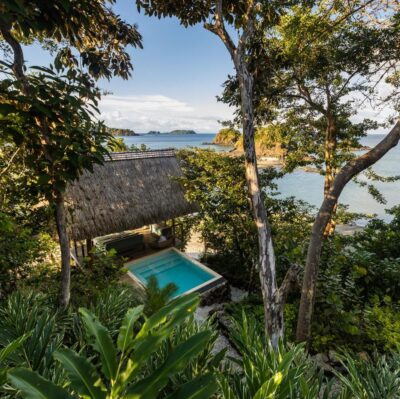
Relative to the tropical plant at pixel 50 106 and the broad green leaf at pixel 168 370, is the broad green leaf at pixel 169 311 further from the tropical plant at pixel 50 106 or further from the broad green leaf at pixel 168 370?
the tropical plant at pixel 50 106

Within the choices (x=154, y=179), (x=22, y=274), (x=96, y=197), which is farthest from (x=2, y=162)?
(x=154, y=179)

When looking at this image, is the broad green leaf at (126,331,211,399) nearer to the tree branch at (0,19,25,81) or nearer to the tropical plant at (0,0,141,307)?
the tropical plant at (0,0,141,307)

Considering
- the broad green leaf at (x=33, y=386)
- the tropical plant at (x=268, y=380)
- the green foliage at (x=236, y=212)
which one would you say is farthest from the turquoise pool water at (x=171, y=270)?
the broad green leaf at (x=33, y=386)

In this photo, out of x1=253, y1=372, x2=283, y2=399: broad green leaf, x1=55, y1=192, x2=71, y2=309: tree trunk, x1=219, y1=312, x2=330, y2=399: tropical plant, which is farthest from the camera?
x1=55, y1=192, x2=71, y2=309: tree trunk

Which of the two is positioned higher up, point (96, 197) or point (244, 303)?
point (96, 197)

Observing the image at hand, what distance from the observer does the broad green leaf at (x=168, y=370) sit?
3.45 feet

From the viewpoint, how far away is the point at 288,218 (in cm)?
789

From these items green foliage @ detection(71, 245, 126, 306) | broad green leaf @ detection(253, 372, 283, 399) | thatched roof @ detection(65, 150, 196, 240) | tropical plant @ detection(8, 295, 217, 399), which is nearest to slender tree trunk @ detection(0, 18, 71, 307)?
green foliage @ detection(71, 245, 126, 306)

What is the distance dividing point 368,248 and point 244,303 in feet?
13.1

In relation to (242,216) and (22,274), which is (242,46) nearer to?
(242,216)

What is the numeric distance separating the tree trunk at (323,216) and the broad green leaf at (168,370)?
337 cm

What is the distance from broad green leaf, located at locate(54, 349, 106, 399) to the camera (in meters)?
1.04

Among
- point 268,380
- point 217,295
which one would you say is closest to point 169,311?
point 268,380

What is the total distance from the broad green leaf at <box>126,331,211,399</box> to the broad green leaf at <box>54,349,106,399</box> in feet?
0.46
